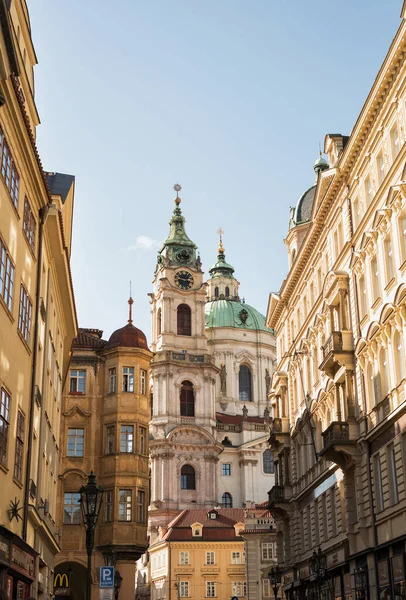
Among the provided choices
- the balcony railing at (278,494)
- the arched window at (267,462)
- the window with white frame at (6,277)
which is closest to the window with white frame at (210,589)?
the arched window at (267,462)

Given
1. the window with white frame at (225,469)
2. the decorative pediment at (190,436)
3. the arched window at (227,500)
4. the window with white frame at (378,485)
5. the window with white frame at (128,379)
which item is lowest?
the window with white frame at (378,485)

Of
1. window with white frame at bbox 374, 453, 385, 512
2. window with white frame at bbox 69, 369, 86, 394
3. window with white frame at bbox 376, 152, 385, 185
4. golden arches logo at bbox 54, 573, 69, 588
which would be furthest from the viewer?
window with white frame at bbox 69, 369, 86, 394

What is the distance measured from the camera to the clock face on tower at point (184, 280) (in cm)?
10469

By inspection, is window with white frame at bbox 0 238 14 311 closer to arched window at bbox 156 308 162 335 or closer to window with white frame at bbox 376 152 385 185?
window with white frame at bbox 376 152 385 185

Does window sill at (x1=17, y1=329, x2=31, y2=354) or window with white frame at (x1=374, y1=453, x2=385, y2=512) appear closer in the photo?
window sill at (x1=17, y1=329, x2=31, y2=354)

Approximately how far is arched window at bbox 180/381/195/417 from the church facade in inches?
4.5

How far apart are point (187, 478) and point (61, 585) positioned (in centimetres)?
5475

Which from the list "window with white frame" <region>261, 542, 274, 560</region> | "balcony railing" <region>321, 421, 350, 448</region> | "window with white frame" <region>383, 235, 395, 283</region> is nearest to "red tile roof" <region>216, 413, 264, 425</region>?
"window with white frame" <region>261, 542, 274, 560</region>

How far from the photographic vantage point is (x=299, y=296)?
47.4 metres

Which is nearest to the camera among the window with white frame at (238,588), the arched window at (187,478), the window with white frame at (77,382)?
the window with white frame at (77,382)

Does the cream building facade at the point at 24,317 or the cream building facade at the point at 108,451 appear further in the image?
the cream building facade at the point at 108,451

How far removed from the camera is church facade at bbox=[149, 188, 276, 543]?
96312 mm

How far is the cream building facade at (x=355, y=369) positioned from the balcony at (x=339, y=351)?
0.05 metres

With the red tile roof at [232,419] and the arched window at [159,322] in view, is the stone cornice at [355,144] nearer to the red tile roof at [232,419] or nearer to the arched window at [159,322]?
the arched window at [159,322]
